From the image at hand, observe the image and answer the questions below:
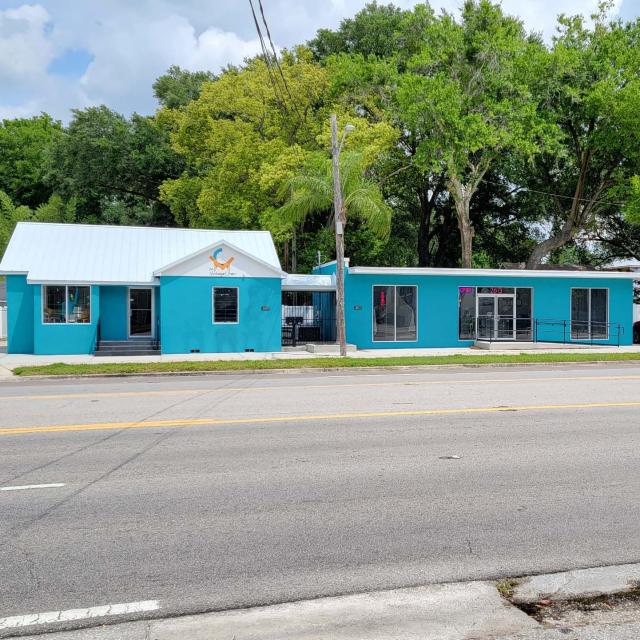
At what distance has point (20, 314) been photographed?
2406 cm

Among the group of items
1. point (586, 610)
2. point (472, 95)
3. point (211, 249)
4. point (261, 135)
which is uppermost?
point (472, 95)

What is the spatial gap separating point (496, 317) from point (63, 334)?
55.6ft

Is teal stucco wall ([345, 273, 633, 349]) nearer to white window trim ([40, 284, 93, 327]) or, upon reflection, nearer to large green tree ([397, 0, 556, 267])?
large green tree ([397, 0, 556, 267])

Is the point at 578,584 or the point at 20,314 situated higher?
the point at 20,314

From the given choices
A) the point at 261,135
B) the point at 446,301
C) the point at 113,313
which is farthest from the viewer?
the point at 261,135

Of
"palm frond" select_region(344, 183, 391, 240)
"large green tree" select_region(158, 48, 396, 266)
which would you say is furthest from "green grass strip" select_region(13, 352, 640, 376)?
"large green tree" select_region(158, 48, 396, 266)

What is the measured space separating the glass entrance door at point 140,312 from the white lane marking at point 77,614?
2188 centimetres

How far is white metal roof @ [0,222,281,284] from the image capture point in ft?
78.4

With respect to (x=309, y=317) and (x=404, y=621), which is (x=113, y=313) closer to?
(x=309, y=317)

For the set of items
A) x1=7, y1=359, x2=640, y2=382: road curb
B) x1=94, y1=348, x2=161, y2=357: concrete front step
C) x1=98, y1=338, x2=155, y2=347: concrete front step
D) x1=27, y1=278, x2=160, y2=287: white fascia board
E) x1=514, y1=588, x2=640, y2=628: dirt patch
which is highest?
x1=27, y1=278, x2=160, y2=287: white fascia board

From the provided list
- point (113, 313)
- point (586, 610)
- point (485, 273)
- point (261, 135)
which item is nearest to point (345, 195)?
point (485, 273)

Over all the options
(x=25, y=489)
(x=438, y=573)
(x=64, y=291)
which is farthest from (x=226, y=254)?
(x=438, y=573)

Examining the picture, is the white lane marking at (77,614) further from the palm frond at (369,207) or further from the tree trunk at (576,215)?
the tree trunk at (576,215)

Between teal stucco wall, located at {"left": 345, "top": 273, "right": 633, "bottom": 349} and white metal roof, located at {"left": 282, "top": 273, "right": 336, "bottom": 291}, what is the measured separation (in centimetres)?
91
